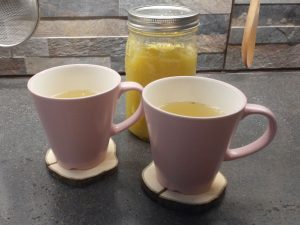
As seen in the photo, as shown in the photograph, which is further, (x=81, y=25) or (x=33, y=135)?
(x=81, y=25)

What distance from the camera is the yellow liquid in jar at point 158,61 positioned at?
409mm

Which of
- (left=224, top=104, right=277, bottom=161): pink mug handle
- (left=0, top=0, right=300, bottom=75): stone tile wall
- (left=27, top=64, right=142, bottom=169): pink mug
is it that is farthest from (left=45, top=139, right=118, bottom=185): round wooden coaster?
(left=0, top=0, right=300, bottom=75): stone tile wall

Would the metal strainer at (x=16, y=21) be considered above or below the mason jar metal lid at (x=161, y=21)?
below

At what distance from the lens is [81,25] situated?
1.95 ft

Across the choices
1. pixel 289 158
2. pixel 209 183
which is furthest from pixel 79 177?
pixel 289 158

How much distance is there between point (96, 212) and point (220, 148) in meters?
0.14

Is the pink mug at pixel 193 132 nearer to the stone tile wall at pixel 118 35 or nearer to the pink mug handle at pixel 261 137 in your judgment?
the pink mug handle at pixel 261 137

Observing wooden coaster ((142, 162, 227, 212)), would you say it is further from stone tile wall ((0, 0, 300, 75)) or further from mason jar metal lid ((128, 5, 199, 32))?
stone tile wall ((0, 0, 300, 75))

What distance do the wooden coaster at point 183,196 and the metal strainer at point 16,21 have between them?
371 millimetres

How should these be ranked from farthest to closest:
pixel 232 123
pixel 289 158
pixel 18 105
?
pixel 18 105 < pixel 289 158 < pixel 232 123

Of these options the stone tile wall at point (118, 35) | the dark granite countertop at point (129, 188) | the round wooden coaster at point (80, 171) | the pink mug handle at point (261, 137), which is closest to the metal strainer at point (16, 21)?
the stone tile wall at point (118, 35)

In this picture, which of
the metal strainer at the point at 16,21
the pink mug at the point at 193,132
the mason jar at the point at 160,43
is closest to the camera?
the pink mug at the point at 193,132

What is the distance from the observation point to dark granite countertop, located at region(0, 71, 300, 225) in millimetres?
327

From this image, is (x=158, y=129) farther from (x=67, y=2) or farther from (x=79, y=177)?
(x=67, y=2)
